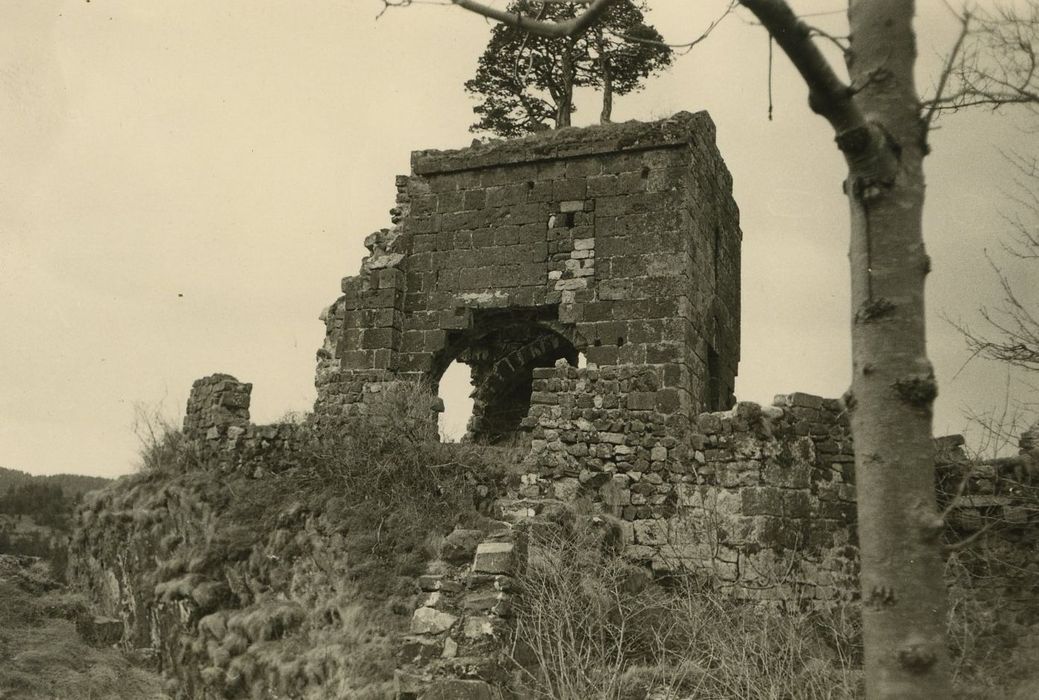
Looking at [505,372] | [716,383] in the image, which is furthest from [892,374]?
[505,372]

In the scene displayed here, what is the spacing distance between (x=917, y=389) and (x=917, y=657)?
0.70 meters

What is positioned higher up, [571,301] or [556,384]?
[571,301]

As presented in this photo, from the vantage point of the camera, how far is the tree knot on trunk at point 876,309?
293 cm

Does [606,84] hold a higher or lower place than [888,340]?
higher

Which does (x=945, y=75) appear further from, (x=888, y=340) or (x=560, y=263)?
(x=560, y=263)

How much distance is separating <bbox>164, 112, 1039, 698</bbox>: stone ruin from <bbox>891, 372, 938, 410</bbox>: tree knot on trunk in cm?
411

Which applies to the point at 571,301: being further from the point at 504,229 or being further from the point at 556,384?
the point at 556,384

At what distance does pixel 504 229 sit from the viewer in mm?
12617

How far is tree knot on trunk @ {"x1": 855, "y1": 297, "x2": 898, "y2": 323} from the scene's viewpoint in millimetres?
2928

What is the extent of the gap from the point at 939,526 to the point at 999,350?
17.3 ft

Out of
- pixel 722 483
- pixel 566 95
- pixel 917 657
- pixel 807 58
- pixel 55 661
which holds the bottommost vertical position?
pixel 55 661

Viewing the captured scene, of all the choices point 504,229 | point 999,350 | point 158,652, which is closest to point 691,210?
point 504,229

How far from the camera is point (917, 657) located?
2.73 meters

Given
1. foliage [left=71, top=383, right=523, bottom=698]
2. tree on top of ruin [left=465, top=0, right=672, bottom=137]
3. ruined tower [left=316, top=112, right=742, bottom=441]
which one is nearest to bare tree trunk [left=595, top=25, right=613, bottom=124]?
tree on top of ruin [left=465, top=0, right=672, bottom=137]
